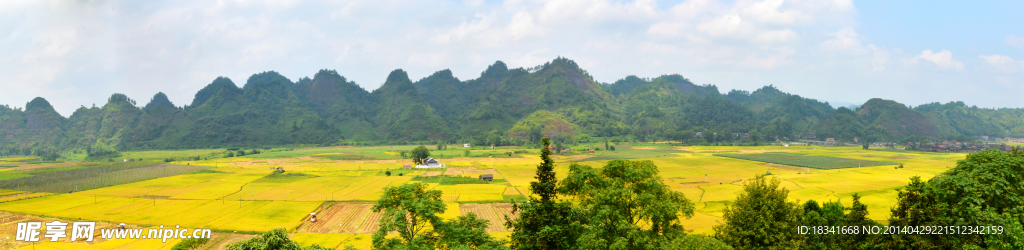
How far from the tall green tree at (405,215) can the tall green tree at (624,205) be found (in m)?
5.32

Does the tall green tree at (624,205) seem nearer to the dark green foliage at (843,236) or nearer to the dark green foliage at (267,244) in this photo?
the dark green foliage at (843,236)

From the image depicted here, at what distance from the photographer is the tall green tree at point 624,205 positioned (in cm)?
1522

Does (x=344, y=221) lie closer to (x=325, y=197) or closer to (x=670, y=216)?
(x=325, y=197)

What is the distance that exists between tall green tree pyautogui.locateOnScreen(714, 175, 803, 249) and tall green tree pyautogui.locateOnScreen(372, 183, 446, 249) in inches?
477

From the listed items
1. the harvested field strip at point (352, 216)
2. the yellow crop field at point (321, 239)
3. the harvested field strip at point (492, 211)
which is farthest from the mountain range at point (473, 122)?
the yellow crop field at point (321, 239)

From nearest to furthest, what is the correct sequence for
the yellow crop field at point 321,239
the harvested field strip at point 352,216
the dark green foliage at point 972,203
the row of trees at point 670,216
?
the row of trees at point 670,216 < the dark green foliage at point 972,203 < the yellow crop field at point 321,239 < the harvested field strip at point 352,216

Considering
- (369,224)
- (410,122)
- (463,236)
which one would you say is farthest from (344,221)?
(410,122)

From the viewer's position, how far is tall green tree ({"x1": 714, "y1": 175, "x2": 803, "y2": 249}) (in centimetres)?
1720

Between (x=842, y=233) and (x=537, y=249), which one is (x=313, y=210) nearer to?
(x=537, y=249)

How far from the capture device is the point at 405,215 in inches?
572

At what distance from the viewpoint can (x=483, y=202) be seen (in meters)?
39.2

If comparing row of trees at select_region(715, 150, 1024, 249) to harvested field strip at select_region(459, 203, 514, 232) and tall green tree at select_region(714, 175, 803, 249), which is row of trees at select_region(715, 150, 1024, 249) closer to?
tall green tree at select_region(714, 175, 803, 249)

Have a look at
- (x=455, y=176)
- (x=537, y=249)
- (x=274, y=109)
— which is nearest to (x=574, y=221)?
(x=537, y=249)

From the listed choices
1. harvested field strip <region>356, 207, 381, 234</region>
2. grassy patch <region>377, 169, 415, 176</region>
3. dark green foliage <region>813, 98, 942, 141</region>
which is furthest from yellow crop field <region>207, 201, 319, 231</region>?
dark green foliage <region>813, 98, 942, 141</region>
